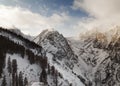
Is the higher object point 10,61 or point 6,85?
point 10,61

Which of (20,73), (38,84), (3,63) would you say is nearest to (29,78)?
(20,73)

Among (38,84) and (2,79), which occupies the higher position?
(2,79)

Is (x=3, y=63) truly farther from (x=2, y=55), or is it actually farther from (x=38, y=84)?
(x=38, y=84)

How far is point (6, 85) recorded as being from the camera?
173750 millimetres

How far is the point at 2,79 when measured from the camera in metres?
174

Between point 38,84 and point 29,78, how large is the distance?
420 feet

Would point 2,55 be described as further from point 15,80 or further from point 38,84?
point 38,84

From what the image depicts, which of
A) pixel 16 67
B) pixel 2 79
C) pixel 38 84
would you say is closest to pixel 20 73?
pixel 16 67

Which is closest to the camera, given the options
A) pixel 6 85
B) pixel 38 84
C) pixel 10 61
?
pixel 38 84

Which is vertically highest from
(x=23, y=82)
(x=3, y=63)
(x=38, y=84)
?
(x=3, y=63)

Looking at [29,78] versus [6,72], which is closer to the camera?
[6,72]

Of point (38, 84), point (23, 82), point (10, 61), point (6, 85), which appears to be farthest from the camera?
point (10, 61)

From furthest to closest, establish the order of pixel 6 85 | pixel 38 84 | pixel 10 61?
pixel 10 61 < pixel 6 85 < pixel 38 84

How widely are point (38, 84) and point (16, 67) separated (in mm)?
126868
